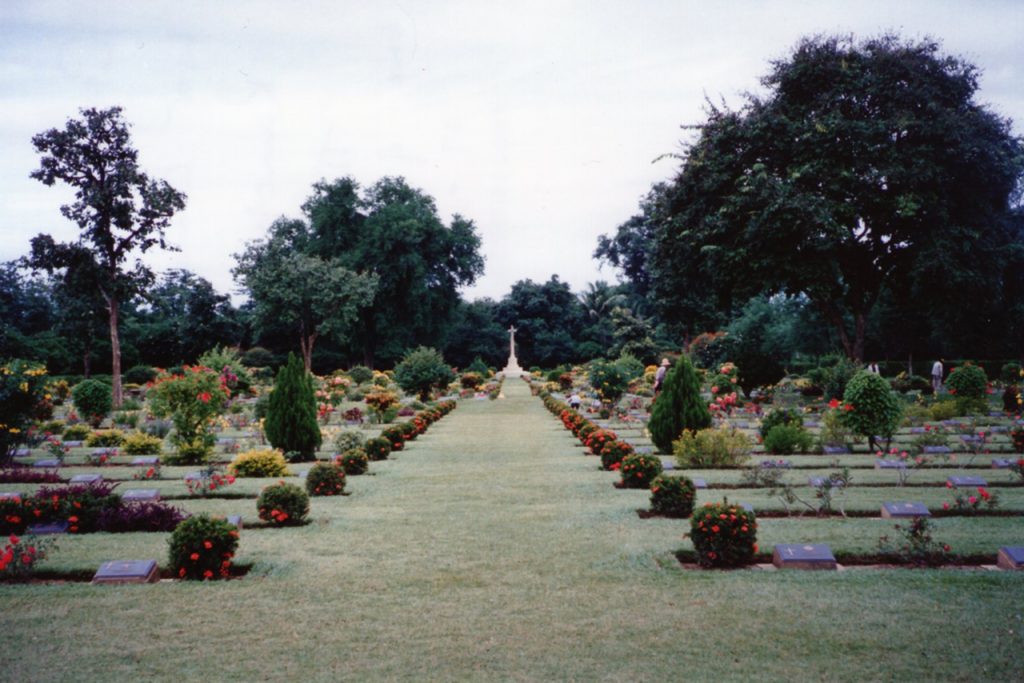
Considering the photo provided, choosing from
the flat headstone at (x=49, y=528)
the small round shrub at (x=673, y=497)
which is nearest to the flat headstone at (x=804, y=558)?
the small round shrub at (x=673, y=497)

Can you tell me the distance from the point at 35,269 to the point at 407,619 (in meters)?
29.5

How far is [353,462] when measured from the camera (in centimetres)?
1316

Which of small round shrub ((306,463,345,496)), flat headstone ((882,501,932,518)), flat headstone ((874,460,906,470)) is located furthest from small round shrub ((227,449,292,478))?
flat headstone ((874,460,906,470))

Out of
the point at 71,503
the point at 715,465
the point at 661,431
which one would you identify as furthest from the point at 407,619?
the point at 661,431

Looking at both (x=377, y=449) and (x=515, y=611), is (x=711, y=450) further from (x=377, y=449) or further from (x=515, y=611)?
(x=515, y=611)

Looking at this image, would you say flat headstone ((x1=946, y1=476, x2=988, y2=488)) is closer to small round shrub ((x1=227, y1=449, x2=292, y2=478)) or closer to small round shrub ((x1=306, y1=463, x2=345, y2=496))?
small round shrub ((x1=306, y1=463, x2=345, y2=496))

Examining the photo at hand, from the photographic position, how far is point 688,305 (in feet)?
140

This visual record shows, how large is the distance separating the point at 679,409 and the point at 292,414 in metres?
7.17

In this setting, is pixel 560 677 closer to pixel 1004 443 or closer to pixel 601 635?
pixel 601 635

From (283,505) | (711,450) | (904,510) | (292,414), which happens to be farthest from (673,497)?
(292,414)

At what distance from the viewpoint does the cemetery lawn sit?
4.81m

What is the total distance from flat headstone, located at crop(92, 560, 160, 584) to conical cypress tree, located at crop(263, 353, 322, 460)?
8.17 metres

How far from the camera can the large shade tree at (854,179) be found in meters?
25.8

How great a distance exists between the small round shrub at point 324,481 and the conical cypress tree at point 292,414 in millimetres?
4008
